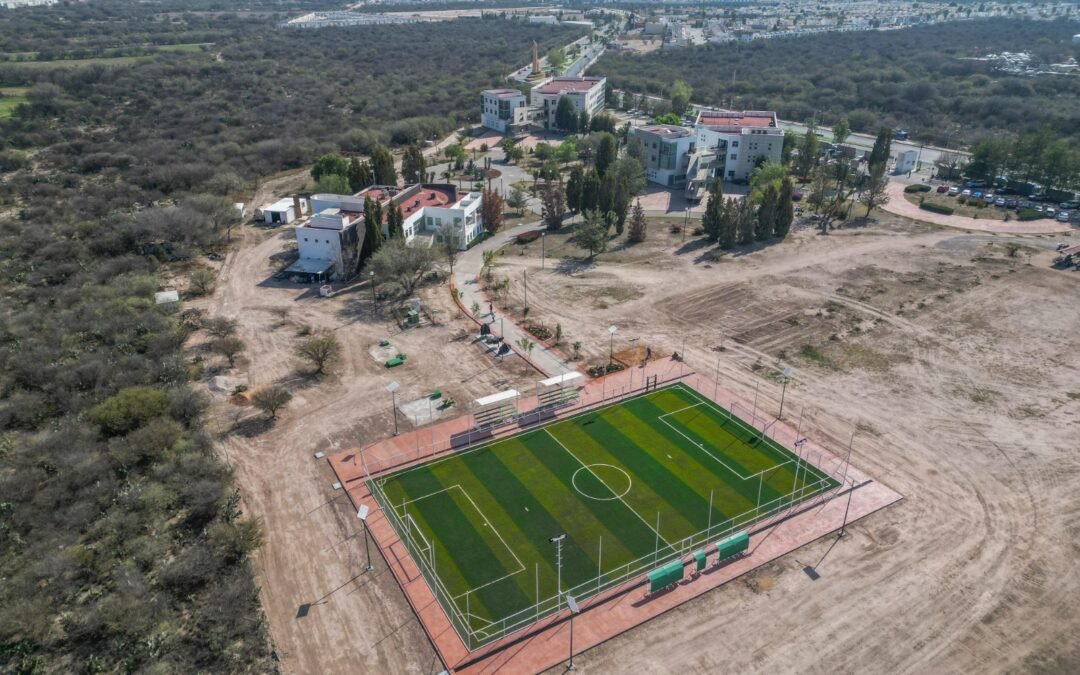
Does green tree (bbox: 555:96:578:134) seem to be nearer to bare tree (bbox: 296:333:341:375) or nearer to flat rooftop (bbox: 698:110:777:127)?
flat rooftop (bbox: 698:110:777:127)

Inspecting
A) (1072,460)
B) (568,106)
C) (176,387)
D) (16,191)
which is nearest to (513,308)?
(176,387)

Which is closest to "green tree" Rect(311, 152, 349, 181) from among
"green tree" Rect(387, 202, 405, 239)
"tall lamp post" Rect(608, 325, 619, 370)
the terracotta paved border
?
"green tree" Rect(387, 202, 405, 239)

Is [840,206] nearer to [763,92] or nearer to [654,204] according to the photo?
[654,204]

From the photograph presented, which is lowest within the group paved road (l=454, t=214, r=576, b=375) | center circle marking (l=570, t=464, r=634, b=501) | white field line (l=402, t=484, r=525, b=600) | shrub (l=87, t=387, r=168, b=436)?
center circle marking (l=570, t=464, r=634, b=501)

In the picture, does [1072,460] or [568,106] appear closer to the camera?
[1072,460]

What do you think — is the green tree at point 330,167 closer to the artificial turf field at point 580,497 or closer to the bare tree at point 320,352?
the bare tree at point 320,352

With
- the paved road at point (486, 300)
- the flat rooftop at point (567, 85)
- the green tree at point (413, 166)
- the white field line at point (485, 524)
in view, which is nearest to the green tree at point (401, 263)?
the paved road at point (486, 300)
